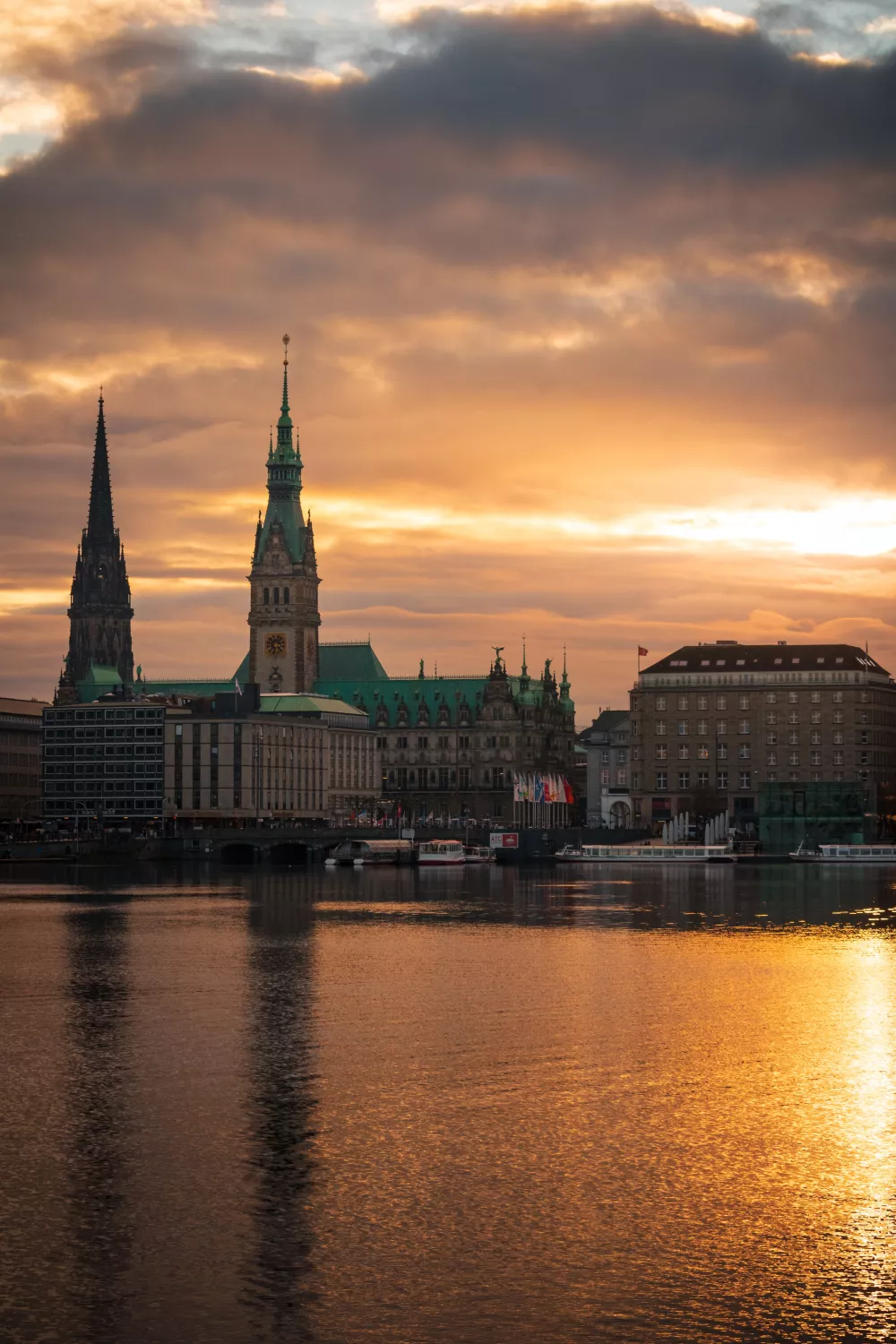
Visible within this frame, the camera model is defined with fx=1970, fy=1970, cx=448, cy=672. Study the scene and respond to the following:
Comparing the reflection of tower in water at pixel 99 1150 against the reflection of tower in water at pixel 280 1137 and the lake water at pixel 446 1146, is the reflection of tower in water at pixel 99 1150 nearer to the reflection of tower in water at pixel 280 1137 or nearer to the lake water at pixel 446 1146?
the lake water at pixel 446 1146

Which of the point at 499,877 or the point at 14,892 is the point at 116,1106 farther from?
the point at 499,877

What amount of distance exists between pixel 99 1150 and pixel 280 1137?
4.42 metres

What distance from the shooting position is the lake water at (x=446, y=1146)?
117ft

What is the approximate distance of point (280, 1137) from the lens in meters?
48.6

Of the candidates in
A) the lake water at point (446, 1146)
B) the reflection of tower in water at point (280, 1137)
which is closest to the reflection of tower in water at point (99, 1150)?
the lake water at point (446, 1146)

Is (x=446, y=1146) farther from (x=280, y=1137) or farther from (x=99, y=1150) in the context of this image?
(x=99, y=1150)

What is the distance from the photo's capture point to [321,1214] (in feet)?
136

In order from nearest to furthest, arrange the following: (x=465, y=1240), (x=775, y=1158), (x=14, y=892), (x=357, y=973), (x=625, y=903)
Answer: (x=465, y=1240), (x=775, y=1158), (x=357, y=973), (x=625, y=903), (x=14, y=892)

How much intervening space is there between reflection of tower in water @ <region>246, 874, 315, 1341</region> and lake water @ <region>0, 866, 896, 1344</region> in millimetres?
120

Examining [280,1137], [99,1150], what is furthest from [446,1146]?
[99,1150]

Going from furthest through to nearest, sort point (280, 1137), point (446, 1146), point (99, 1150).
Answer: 1. point (280, 1137)
2. point (446, 1146)
3. point (99, 1150)

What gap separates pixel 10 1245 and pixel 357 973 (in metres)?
46.2

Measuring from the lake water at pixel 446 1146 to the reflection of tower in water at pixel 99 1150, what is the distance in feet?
0.40

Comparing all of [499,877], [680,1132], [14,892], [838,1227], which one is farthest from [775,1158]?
[499,877]
